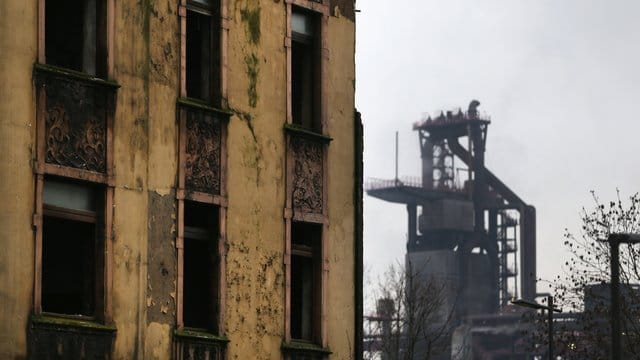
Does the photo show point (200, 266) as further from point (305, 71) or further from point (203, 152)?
point (305, 71)

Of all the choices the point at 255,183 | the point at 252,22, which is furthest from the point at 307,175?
the point at 252,22

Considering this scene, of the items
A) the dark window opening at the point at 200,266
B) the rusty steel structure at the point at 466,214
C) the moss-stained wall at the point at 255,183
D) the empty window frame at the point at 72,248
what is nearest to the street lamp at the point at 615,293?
the moss-stained wall at the point at 255,183

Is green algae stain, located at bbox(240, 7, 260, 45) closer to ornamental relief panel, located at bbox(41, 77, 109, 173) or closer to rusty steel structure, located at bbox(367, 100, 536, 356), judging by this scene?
ornamental relief panel, located at bbox(41, 77, 109, 173)

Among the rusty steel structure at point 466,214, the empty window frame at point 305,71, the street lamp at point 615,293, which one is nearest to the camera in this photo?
the street lamp at point 615,293

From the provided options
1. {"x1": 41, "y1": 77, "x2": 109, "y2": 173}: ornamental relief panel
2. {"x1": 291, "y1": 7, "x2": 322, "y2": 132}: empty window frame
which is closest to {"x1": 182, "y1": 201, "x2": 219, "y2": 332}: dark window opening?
Result: {"x1": 41, "y1": 77, "x2": 109, "y2": 173}: ornamental relief panel

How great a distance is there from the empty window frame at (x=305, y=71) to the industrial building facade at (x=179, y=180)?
0.03 metres

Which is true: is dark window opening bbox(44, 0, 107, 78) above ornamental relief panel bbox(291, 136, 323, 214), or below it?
above

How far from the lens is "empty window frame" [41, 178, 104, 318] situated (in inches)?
883

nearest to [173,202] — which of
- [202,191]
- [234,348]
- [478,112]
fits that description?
[202,191]

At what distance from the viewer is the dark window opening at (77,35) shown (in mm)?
23156

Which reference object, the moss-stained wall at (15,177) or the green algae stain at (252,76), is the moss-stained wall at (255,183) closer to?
the green algae stain at (252,76)

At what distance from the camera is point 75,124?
2264 centimetres

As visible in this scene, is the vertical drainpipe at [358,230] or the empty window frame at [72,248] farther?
the vertical drainpipe at [358,230]

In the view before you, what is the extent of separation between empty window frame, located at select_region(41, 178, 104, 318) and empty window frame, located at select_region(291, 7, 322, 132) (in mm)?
5852
